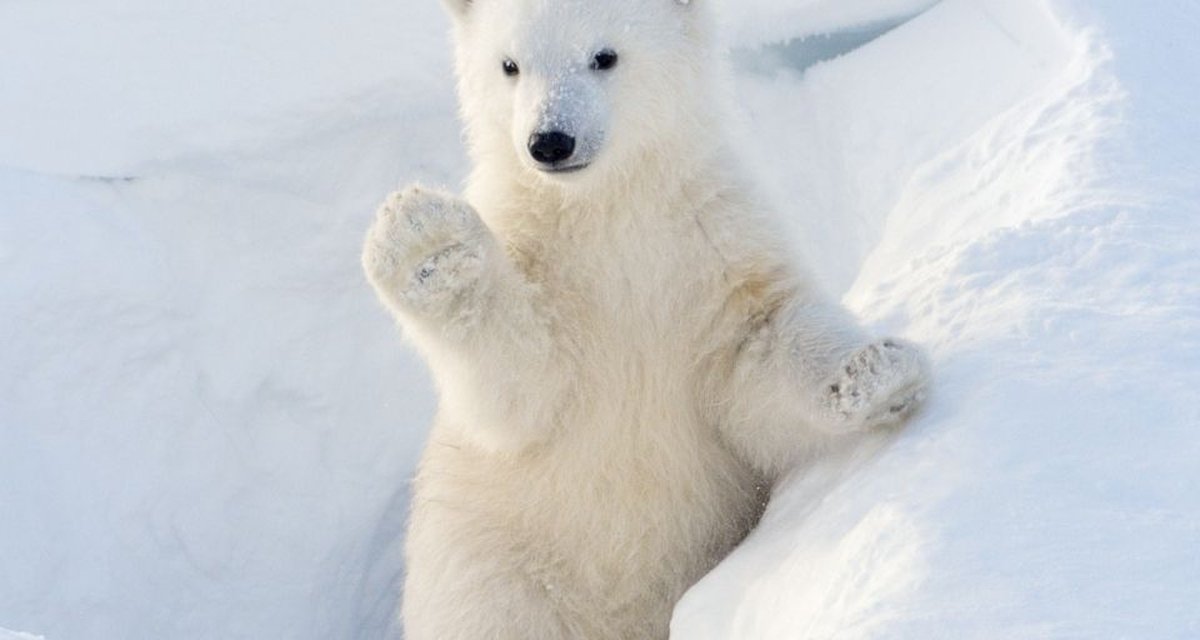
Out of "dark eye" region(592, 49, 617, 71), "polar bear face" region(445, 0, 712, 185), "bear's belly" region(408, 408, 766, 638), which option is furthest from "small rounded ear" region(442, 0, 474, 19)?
"bear's belly" region(408, 408, 766, 638)

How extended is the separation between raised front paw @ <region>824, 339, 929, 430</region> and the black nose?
724 mm

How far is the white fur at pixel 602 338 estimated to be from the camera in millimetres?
2848

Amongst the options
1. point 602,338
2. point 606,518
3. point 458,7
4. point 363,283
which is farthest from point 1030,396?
point 363,283

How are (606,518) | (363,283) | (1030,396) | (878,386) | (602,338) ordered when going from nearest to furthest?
(1030,396), (878,386), (602,338), (606,518), (363,283)

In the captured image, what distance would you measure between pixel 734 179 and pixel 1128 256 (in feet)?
2.90

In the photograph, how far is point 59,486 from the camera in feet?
12.8

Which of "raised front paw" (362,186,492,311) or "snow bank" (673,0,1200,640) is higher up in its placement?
"raised front paw" (362,186,492,311)

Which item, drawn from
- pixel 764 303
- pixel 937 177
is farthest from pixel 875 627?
pixel 937 177

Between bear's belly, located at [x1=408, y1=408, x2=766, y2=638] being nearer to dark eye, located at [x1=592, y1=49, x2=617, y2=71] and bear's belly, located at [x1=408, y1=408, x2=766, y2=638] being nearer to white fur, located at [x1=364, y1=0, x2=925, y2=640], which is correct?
white fur, located at [x1=364, y1=0, x2=925, y2=640]

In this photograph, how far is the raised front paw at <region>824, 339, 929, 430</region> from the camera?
8.89 feet

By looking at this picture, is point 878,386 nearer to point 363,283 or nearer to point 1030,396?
point 1030,396

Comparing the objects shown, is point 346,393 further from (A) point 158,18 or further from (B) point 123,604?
(A) point 158,18

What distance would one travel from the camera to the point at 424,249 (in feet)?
9.02

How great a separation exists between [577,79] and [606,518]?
1.02m
